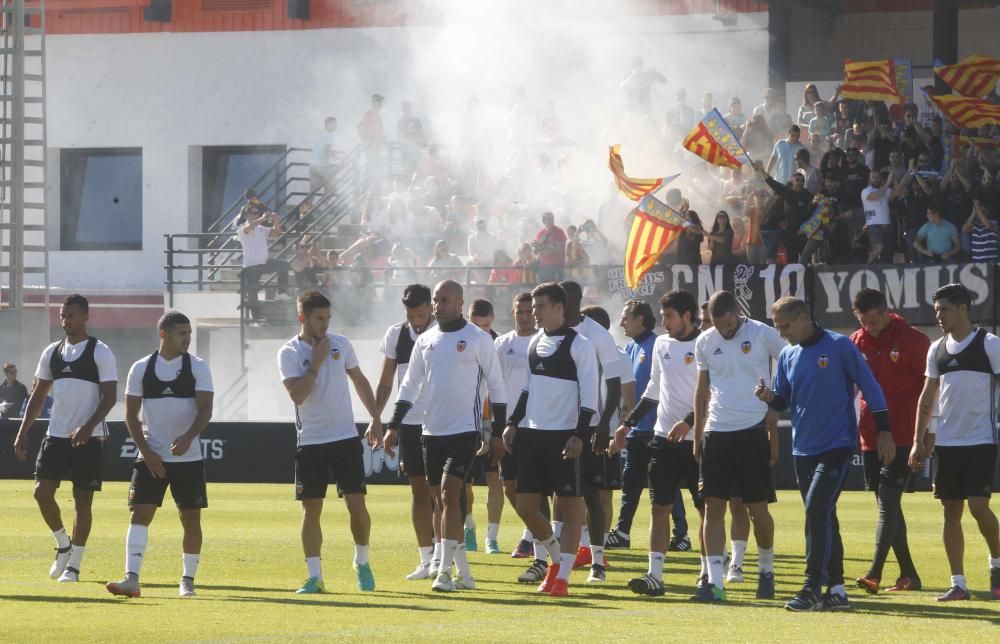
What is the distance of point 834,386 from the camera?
10.4 meters

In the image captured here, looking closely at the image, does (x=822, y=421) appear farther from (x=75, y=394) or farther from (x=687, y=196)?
(x=687, y=196)

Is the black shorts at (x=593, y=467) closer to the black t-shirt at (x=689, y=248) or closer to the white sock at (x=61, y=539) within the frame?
the white sock at (x=61, y=539)

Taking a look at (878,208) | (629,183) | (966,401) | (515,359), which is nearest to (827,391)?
(966,401)

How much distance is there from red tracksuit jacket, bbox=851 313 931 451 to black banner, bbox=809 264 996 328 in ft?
39.0

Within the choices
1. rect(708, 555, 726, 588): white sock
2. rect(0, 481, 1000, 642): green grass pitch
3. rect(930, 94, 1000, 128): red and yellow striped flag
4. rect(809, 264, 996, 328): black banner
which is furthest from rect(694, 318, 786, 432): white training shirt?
rect(930, 94, 1000, 128): red and yellow striped flag

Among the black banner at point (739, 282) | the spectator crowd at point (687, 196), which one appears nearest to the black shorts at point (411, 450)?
the black banner at point (739, 282)

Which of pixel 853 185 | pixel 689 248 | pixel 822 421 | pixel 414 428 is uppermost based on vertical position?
pixel 853 185

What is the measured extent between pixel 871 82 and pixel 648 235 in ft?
15.3

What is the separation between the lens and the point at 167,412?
36.8 feet

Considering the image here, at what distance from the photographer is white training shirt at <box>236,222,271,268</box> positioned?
29.7 metres

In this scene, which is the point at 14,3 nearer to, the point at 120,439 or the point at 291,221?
the point at 291,221

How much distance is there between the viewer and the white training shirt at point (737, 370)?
1091 cm

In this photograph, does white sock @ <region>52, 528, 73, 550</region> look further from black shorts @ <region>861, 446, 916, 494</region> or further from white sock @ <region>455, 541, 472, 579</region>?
black shorts @ <region>861, 446, 916, 494</region>

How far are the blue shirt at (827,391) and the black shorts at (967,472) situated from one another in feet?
3.31
